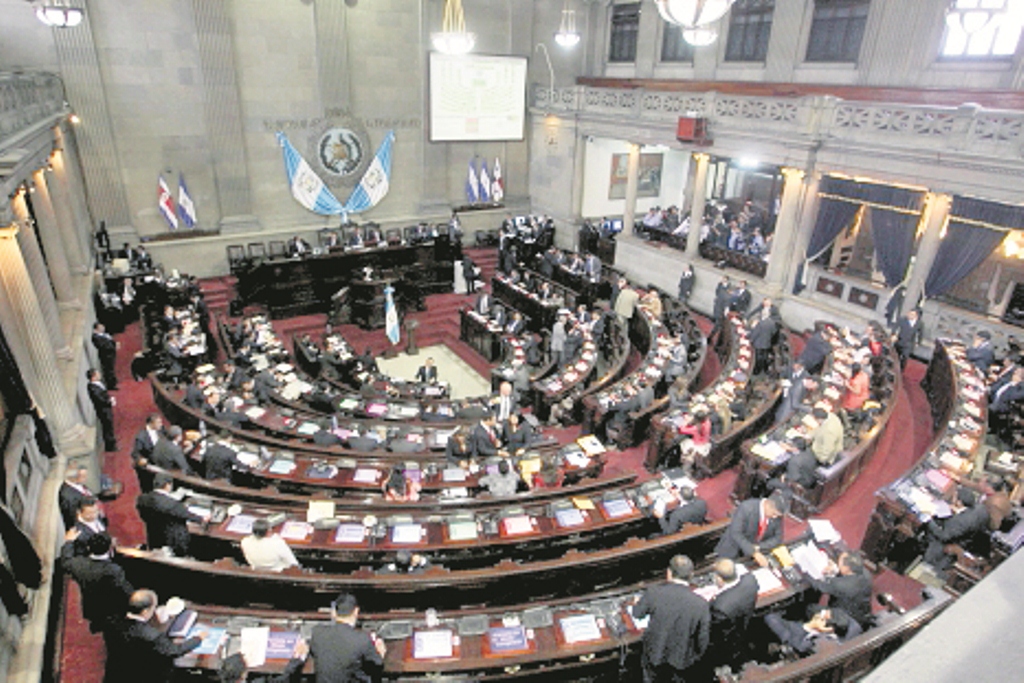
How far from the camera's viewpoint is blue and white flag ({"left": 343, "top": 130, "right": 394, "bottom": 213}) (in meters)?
21.6

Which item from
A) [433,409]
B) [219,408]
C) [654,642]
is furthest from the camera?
[433,409]

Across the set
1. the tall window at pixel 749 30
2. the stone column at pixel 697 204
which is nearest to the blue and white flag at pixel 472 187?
the stone column at pixel 697 204

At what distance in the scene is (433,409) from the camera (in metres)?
11.5

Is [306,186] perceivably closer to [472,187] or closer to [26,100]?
[472,187]

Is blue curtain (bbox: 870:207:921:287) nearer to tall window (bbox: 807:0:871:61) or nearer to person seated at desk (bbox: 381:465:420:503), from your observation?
tall window (bbox: 807:0:871:61)

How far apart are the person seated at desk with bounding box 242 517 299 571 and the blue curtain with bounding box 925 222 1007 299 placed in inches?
561

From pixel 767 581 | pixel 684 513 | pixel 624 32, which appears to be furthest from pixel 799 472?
pixel 624 32

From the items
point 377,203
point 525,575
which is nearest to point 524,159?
point 377,203

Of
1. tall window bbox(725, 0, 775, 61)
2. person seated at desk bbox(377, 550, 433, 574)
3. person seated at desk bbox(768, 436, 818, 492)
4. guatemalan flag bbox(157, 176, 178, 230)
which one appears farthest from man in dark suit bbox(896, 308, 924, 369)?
guatemalan flag bbox(157, 176, 178, 230)

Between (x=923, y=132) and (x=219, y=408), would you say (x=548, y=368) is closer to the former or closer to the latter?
(x=219, y=408)

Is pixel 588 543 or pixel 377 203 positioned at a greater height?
pixel 377 203

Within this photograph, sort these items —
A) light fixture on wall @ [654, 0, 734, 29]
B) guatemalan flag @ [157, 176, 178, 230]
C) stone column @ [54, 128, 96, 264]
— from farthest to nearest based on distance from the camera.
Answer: guatemalan flag @ [157, 176, 178, 230] → stone column @ [54, 128, 96, 264] → light fixture on wall @ [654, 0, 734, 29]

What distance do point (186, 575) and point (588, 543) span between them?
443 centimetres

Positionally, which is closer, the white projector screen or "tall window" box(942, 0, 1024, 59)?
"tall window" box(942, 0, 1024, 59)
